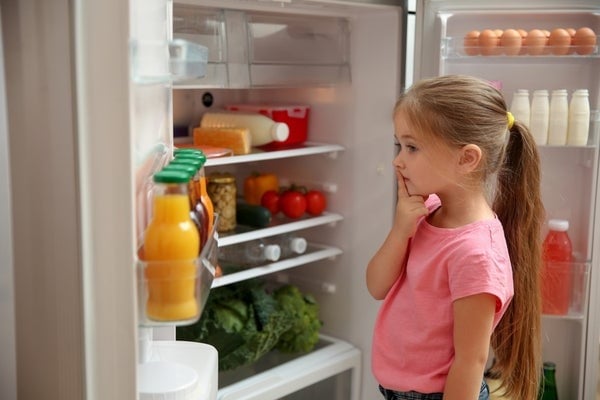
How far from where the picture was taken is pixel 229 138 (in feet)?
7.11

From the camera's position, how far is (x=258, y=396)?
6.89ft

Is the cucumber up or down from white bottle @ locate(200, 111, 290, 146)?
down

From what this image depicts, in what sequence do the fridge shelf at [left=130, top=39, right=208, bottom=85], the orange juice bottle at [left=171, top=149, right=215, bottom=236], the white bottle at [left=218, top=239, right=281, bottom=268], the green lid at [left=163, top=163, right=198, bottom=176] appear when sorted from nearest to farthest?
the fridge shelf at [left=130, top=39, right=208, bottom=85] < the green lid at [left=163, top=163, right=198, bottom=176] < the orange juice bottle at [left=171, top=149, right=215, bottom=236] < the white bottle at [left=218, top=239, right=281, bottom=268]

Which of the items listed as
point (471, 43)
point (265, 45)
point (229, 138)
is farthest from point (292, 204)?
point (471, 43)

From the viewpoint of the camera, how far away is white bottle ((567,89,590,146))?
206cm

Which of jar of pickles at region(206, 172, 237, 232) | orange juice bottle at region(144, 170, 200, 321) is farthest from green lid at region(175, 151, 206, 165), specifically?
jar of pickles at region(206, 172, 237, 232)

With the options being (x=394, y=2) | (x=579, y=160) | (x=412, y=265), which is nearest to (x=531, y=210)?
(x=412, y=265)

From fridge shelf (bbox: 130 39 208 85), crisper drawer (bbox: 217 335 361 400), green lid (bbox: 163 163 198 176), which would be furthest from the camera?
crisper drawer (bbox: 217 335 361 400)

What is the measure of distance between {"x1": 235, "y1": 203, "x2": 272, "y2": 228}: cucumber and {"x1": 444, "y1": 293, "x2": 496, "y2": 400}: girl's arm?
958mm

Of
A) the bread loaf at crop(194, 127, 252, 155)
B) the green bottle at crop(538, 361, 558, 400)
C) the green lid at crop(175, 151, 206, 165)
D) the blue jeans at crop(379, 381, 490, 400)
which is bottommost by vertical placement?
the green bottle at crop(538, 361, 558, 400)

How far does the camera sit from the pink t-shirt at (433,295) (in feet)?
4.59

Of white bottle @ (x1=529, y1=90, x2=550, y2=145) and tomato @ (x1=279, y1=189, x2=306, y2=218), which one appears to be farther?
tomato @ (x1=279, y1=189, x2=306, y2=218)

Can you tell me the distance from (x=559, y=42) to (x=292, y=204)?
0.92 m

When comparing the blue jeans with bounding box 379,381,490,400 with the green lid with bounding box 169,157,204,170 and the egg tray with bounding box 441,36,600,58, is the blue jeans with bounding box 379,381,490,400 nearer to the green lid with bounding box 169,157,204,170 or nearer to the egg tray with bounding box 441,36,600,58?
the green lid with bounding box 169,157,204,170
